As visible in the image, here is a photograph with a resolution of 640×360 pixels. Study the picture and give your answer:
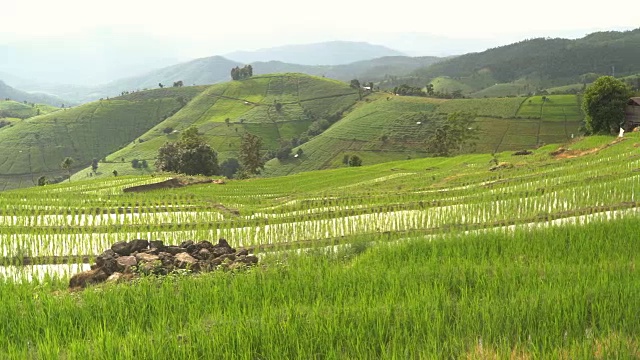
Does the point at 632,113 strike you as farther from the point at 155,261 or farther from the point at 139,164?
the point at 139,164

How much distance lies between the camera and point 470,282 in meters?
7.57

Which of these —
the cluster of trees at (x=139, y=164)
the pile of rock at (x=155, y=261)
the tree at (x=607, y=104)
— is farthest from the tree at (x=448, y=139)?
the cluster of trees at (x=139, y=164)

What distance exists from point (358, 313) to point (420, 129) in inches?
6014

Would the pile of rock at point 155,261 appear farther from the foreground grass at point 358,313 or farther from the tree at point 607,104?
the tree at point 607,104

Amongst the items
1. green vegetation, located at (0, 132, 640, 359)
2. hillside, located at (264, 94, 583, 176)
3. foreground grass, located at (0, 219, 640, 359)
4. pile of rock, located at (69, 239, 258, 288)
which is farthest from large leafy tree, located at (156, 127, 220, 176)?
foreground grass, located at (0, 219, 640, 359)

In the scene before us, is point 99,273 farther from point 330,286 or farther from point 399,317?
point 399,317

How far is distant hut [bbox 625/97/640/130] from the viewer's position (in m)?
61.4

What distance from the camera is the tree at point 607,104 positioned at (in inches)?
2434

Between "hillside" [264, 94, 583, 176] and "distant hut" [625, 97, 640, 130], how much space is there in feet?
209

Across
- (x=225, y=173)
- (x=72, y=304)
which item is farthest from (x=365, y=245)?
(x=225, y=173)

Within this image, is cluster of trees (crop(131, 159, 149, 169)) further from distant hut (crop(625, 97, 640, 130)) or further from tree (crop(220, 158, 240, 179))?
distant hut (crop(625, 97, 640, 130))

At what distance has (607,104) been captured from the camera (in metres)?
62.0

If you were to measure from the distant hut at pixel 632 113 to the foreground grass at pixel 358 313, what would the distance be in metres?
63.4

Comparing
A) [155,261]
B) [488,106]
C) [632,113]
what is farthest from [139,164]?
[155,261]
